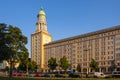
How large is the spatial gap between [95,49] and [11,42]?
96625 mm

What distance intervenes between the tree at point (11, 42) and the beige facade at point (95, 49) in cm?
7747

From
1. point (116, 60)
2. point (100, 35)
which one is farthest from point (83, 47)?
point (116, 60)

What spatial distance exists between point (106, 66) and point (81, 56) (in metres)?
24.2

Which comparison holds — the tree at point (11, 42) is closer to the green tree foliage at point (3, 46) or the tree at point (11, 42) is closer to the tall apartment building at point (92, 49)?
the green tree foliage at point (3, 46)

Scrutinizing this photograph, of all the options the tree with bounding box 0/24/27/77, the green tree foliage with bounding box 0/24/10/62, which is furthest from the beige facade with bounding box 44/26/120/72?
the green tree foliage with bounding box 0/24/10/62

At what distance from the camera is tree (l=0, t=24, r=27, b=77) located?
52.8 metres

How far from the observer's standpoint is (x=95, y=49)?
146000 mm

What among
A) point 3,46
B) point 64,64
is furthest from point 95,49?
point 3,46

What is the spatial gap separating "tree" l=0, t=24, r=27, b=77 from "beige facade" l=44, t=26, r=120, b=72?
254 feet

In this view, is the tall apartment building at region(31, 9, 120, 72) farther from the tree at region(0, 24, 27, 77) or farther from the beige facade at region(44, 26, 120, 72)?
the tree at region(0, 24, 27, 77)

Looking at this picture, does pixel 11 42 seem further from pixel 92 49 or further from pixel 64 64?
pixel 92 49

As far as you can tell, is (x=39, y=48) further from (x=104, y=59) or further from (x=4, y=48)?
(x=4, y=48)

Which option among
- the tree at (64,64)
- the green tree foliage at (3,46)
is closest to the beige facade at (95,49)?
the tree at (64,64)

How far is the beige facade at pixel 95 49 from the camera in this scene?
132500mm
